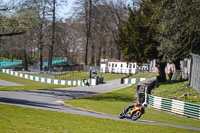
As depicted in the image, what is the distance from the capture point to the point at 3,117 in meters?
13.2

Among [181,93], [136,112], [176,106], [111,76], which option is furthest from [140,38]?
[136,112]

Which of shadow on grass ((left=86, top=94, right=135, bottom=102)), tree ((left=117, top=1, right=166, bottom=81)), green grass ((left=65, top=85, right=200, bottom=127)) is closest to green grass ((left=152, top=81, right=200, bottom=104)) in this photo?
green grass ((left=65, top=85, right=200, bottom=127))

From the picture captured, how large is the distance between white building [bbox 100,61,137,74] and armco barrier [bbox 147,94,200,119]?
92.0 feet

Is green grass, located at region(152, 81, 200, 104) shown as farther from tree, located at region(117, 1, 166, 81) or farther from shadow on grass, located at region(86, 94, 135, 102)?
tree, located at region(117, 1, 166, 81)

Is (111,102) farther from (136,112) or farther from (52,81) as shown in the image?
(52,81)

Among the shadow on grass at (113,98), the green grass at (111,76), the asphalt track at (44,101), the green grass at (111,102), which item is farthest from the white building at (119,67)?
the shadow on grass at (113,98)

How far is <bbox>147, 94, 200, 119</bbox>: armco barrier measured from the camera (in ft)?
70.3

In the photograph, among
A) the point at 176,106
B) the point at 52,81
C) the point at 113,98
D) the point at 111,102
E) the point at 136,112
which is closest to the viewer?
the point at 136,112

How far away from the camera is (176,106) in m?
23.0

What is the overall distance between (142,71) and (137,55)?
1585 centimetres

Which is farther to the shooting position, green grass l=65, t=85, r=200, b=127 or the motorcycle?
green grass l=65, t=85, r=200, b=127

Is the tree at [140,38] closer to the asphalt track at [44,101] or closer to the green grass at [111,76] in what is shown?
the asphalt track at [44,101]

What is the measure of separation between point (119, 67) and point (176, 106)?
33925 millimetres

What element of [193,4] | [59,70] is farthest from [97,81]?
[193,4]
